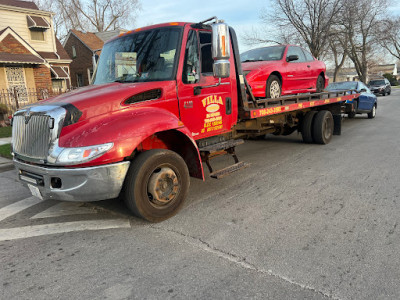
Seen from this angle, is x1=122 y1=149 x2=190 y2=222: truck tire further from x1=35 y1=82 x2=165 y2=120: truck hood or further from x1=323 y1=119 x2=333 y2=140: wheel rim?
x1=323 y1=119 x2=333 y2=140: wheel rim

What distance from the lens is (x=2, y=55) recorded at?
54.7 ft

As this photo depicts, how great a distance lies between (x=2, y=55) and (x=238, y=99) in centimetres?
1652

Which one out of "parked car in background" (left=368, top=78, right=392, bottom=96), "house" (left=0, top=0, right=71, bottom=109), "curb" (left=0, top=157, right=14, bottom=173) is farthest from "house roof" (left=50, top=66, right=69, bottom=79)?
"parked car in background" (left=368, top=78, right=392, bottom=96)

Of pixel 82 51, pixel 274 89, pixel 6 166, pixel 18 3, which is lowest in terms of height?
pixel 6 166

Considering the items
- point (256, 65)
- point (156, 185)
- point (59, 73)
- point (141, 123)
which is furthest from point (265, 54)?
point (59, 73)

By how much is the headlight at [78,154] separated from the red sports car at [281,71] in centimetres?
383

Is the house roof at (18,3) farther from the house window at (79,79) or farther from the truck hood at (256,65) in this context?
the truck hood at (256,65)

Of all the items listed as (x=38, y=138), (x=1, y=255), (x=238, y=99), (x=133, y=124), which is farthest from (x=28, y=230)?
(x=238, y=99)

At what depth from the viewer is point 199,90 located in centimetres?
425

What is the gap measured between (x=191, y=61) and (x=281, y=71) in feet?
10.5

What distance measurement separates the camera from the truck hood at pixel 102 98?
11.1 ft

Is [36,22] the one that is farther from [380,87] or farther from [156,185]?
[380,87]

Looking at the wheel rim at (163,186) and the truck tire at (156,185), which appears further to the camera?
the wheel rim at (163,186)

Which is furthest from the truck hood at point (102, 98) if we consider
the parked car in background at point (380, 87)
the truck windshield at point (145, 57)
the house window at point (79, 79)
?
the parked car in background at point (380, 87)
